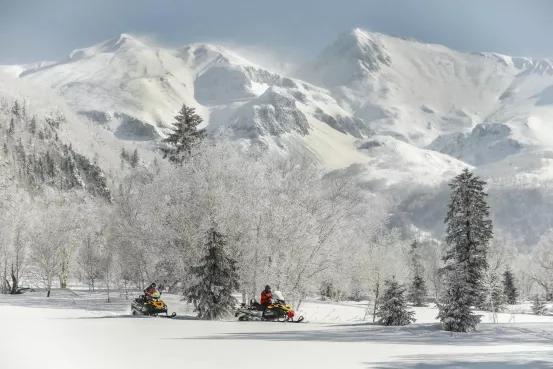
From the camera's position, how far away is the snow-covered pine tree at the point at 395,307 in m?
28.9

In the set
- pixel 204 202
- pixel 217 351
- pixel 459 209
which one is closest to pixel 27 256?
pixel 204 202

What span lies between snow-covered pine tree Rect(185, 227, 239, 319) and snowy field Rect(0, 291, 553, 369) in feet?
14.2

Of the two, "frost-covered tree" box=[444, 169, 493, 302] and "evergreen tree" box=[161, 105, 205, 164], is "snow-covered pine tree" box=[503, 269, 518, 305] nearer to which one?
"evergreen tree" box=[161, 105, 205, 164]

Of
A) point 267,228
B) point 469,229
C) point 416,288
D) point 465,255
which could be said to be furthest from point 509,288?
point 465,255

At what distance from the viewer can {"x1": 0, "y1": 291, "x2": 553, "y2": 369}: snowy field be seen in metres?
13.3

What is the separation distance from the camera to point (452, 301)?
74.4 ft

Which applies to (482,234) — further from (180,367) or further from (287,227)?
(180,367)

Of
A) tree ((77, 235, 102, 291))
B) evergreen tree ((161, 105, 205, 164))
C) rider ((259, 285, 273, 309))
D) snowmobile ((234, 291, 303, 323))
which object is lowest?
snowmobile ((234, 291, 303, 323))

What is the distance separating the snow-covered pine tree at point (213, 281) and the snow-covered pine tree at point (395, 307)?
7.56 m

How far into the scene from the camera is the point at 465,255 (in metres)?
26.8

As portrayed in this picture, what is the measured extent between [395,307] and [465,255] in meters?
4.53

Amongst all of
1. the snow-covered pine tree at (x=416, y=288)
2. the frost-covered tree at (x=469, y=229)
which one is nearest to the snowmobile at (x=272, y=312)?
the frost-covered tree at (x=469, y=229)

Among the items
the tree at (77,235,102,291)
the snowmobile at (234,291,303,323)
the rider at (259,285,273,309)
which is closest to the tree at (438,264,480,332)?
the snowmobile at (234,291,303,323)

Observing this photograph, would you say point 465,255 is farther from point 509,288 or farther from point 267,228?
point 509,288
